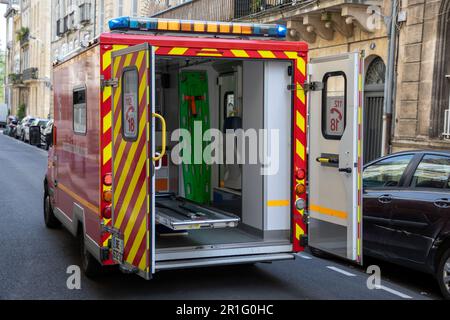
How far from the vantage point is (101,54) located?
6.28 meters

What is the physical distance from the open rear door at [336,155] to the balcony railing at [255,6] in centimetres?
1115

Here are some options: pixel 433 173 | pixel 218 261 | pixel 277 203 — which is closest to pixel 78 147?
pixel 218 261

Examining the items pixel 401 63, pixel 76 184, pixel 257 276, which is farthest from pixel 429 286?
pixel 401 63

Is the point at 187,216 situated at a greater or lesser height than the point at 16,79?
lesser

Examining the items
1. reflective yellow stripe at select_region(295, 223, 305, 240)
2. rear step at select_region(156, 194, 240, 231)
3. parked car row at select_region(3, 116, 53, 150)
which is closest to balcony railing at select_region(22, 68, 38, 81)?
parked car row at select_region(3, 116, 53, 150)

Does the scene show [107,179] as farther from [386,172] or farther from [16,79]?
[16,79]

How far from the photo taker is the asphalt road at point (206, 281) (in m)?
6.70

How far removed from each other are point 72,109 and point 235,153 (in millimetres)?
2127

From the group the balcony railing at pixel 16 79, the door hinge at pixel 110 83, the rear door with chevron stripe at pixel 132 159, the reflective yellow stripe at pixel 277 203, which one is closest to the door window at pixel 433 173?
the reflective yellow stripe at pixel 277 203

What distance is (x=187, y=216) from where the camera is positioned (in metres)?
7.29

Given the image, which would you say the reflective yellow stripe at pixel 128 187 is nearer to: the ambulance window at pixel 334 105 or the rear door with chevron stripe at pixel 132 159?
the rear door with chevron stripe at pixel 132 159

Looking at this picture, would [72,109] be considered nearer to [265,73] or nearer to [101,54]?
[101,54]

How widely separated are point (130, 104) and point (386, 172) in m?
3.44

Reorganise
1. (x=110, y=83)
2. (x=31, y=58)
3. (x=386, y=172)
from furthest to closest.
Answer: (x=31, y=58) → (x=386, y=172) → (x=110, y=83)
